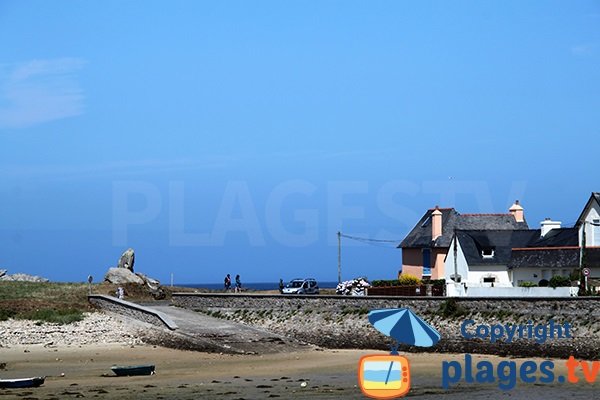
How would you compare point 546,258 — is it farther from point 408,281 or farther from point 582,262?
point 408,281

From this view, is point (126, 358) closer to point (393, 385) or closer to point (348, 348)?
point (348, 348)

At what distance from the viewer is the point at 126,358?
44375 millimetres

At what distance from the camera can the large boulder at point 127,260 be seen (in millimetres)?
71750

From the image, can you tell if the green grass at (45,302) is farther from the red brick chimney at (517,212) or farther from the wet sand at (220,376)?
the red brick chimney at (517,212)

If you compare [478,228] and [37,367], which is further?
[478,228]

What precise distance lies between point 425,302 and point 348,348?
407cm

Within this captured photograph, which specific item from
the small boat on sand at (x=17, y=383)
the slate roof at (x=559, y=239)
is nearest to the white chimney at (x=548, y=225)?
the slate roof at (x=559, y=239)

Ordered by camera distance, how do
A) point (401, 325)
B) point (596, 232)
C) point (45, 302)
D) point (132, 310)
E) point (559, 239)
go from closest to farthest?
1. point (401, 325)
2. point (132, 310)
3. point (45, 302)
4. point (596, 232)
5. point (559, 239)

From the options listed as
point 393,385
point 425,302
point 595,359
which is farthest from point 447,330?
point 393,385

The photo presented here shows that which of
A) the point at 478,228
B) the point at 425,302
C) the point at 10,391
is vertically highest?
the point at 478,228

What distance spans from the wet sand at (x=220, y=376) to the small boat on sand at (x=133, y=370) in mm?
331

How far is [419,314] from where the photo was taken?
160ft

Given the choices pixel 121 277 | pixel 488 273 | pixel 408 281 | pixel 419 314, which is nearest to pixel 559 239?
pixel 488 273

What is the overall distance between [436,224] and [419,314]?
23838mm
